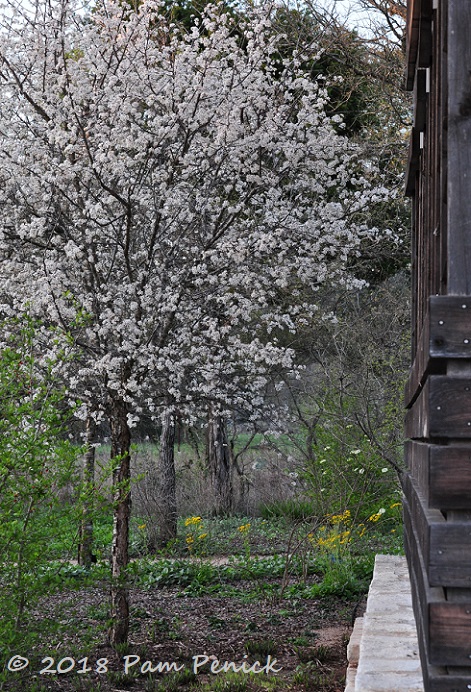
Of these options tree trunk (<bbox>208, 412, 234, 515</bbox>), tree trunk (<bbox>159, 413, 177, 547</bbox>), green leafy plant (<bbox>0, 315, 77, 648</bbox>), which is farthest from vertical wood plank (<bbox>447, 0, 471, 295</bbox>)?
tree trunk (<bbox>208, 412, 234, 515</bbox>)

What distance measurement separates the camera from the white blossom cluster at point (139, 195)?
23.7ft

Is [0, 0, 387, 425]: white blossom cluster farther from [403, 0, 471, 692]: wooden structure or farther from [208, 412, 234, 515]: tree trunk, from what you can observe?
[208, 412, 234, 515]: tree trunk

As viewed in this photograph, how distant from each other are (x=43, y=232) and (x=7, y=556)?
3.18 metres

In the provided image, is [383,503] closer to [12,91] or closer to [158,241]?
[158,241]

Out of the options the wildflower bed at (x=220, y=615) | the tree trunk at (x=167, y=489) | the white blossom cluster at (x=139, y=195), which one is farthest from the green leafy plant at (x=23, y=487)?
the tree trunk at (x=167, y=489)

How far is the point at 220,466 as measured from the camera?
14.5 meters

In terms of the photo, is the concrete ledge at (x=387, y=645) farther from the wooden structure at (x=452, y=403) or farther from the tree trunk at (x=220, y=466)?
the tree trunk at (x=220, y=466)

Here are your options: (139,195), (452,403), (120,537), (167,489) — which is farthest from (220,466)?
(452,403)

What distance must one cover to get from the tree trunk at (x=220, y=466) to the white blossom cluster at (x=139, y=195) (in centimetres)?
558

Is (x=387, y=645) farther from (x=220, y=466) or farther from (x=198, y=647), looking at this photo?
(x=220, y=466)

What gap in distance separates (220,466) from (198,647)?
742 centimetres

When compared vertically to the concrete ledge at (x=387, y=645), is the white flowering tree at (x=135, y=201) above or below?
above

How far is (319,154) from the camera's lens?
8141mm

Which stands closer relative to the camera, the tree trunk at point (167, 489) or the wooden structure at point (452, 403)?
the wooden structure at point (452, 403)
